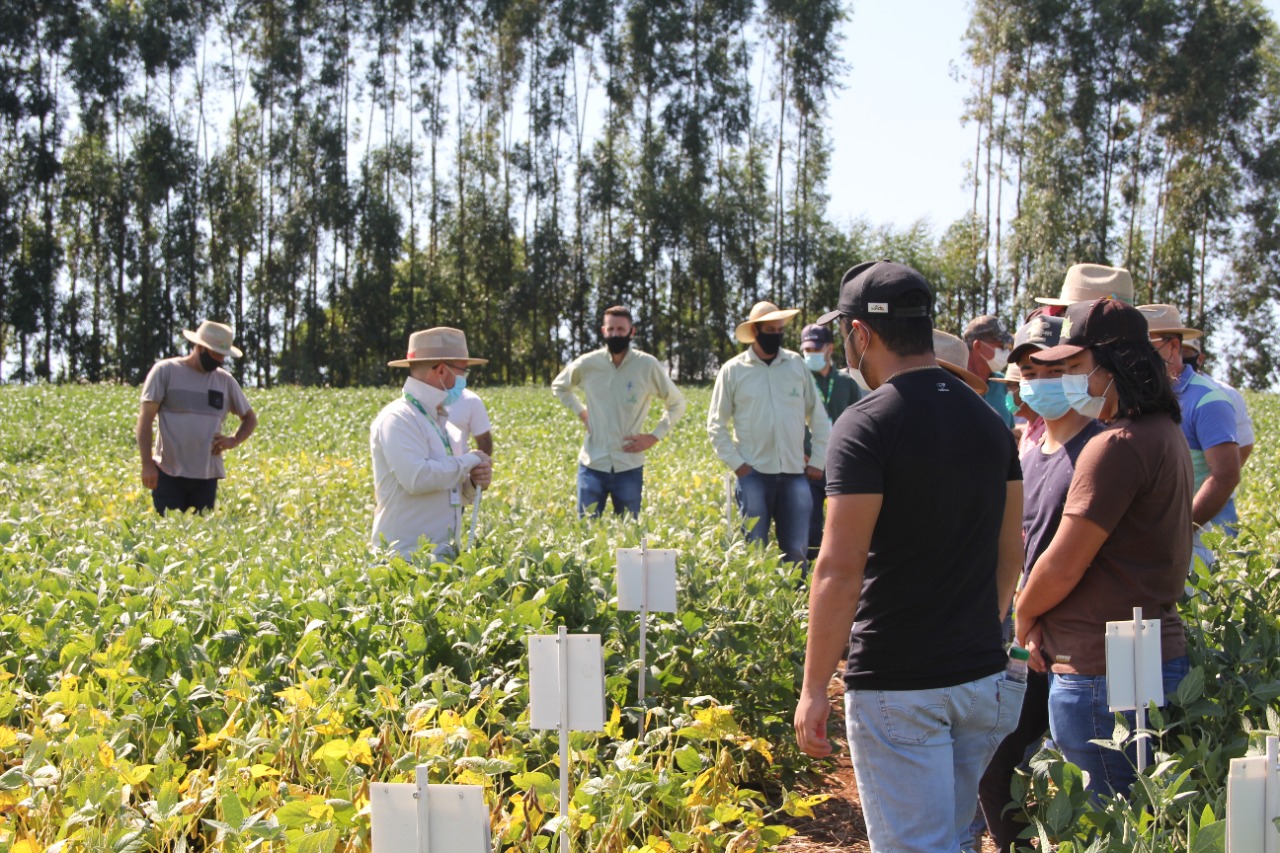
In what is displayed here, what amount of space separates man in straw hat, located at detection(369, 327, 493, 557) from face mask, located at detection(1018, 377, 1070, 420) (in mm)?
2944

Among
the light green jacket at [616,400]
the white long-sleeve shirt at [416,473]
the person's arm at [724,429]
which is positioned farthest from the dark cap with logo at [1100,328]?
the light green jacket at [616,400]

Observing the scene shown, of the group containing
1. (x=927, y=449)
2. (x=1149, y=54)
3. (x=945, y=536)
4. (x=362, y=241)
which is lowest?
(x=945, y=536)

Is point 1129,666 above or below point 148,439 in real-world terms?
below

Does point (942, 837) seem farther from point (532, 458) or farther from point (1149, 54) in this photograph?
point (1149, 54)

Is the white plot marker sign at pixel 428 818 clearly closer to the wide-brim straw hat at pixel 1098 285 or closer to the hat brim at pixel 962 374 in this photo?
the hat brim at pixel 962 374

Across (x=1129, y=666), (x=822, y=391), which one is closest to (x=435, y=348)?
(x=1129, y=666)

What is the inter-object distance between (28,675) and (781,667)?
9.40 feet

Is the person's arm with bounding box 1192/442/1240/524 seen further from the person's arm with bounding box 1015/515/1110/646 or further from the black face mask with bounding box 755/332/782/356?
the black face mask with bounding box 755/332/782/356

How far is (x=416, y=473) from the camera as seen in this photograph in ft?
18.5

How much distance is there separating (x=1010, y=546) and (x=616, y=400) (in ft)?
18.0

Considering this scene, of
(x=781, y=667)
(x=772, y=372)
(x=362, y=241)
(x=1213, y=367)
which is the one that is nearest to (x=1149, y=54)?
(x=1213, y=367)

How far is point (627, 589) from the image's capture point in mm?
4156

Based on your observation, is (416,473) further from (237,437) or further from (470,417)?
(237,437)

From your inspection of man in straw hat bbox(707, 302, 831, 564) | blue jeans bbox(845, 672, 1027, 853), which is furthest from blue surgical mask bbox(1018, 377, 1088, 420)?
man in straw hat bbox(707, 302, 831, 564)
